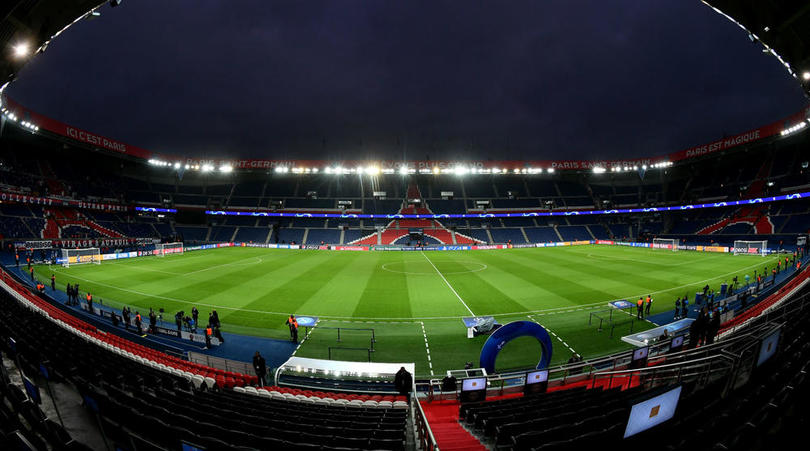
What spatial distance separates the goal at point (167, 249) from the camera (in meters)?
47.3

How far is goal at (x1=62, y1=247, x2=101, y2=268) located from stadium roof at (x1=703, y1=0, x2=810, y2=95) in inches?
2255

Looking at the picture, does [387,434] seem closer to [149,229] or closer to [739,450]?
[739,450]

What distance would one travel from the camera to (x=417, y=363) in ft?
45.9

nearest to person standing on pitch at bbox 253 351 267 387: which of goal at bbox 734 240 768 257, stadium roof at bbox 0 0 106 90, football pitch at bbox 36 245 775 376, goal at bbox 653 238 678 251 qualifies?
football pitch at bbox 36 245 775 376

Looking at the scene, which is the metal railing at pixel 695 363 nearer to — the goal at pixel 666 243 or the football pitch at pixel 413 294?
the football pitch at pixel 413 294

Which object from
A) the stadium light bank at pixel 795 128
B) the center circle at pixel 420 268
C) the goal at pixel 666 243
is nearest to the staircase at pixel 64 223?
the center circle at pixel 420 268

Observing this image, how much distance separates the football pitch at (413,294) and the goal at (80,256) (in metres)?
2.16

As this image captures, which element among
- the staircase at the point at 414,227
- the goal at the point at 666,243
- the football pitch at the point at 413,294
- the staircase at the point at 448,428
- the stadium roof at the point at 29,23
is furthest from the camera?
the staircase at the point at 414,227

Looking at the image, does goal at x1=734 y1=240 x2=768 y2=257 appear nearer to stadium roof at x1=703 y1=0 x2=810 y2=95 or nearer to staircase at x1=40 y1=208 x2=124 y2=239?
stadium roof at x1=703 y1=0 x2=810 y2=95

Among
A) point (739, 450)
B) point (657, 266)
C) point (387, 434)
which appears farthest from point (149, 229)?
point (657, 266)

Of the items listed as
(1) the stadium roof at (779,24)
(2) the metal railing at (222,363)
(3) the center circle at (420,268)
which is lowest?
(2) the metal railing at (222,363)

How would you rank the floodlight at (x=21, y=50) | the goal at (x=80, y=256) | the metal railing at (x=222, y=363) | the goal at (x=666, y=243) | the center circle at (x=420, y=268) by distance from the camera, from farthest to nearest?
the goal at (x=666, y=243) < the goal at (x=80, y=256) < the center circle at (x=420, y=268) < the metal railing at (x=222, y=363) < the floodlight at (x=21, y=50)

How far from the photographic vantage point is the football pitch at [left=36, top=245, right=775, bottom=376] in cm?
1550

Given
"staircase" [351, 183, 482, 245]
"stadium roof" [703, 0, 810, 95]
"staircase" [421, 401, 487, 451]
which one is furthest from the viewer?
"staircase" [351, 183, 482, 245]
